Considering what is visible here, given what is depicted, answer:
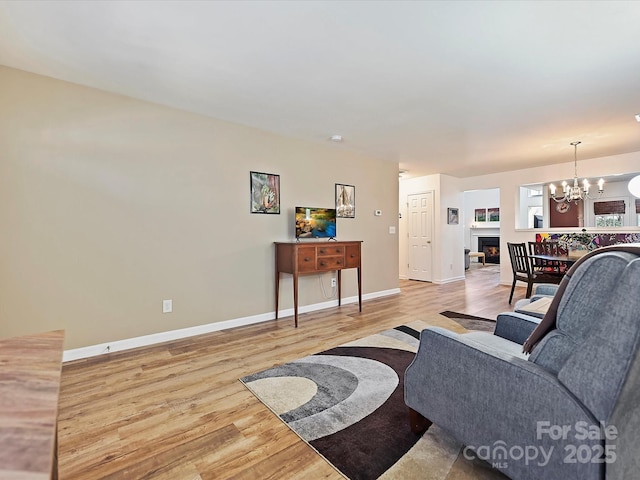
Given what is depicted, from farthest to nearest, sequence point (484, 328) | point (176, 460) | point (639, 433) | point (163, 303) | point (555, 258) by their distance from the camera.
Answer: point (555, 258) < point (484, 328) < point (163, 303) < point (176, 460) < point (639, 433)

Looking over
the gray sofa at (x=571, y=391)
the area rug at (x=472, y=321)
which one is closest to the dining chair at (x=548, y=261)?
the area rug at (x=472, y=321)

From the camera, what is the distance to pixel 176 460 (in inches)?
58.4

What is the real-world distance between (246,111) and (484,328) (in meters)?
3.52

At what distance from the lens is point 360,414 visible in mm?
1830

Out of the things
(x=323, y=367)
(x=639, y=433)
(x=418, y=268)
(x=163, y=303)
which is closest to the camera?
(x=639, y=433)

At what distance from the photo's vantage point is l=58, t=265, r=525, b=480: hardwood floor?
1444 millimetres

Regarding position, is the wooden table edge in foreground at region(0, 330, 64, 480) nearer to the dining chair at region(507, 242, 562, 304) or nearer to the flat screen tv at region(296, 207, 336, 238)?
the flat screen tv at region(296, 207, 336, 238)

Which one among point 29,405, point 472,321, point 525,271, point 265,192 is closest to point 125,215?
point 265,192

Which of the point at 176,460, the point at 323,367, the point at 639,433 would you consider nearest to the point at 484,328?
the point at 323,367

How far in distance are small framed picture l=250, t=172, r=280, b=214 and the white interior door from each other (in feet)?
13.5

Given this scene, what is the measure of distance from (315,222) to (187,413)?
8.80ft

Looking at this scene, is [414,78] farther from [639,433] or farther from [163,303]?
[163,303]

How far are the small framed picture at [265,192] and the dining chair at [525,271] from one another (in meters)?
3.69

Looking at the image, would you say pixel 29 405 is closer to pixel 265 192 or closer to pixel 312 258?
pixel 312 258
